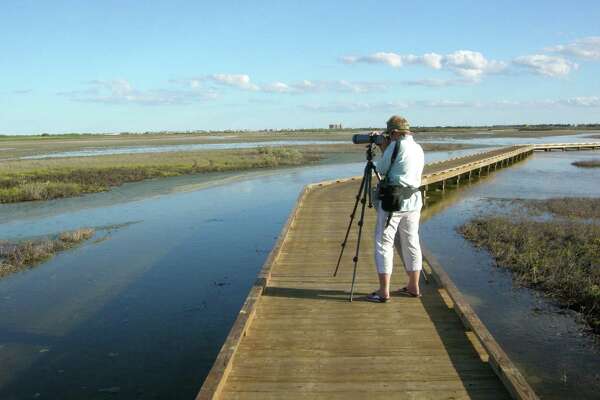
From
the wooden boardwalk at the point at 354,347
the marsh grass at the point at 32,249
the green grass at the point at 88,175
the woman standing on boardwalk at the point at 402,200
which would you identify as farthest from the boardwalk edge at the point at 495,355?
the green grass at the point at 88,175

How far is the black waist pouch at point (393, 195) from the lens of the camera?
16.1ft

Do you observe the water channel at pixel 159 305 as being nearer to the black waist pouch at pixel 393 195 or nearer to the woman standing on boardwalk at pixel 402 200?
the woman standing on boardwalk at pixel 402 200

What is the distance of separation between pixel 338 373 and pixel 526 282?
19.7 ft

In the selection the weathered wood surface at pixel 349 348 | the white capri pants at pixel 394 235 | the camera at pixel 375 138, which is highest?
the camera at pixel 375 138

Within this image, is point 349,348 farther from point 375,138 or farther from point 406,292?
point 375,138

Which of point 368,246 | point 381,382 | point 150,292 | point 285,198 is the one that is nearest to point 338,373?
point 381,382

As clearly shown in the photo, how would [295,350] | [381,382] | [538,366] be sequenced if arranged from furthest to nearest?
[538,366] < [295,350] < [381,382]

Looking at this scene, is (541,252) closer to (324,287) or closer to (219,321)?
(324,287)

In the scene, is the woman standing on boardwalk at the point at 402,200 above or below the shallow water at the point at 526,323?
above

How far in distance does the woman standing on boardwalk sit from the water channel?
6.96ft

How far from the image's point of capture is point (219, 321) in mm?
7461

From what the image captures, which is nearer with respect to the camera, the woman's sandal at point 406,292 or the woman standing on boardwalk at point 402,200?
the woman standing on boardwalk at point 402,200

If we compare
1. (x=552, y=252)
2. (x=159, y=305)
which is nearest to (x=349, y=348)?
(x=159, y=305)

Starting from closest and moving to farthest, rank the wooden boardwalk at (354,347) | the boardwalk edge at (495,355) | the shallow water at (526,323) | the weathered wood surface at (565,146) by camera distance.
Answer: the boardwalk edge at (495,355)
the wooden boardwalk at (354,347)
the shallow water at (526,323)
the weathered wood surface at (565,146)
